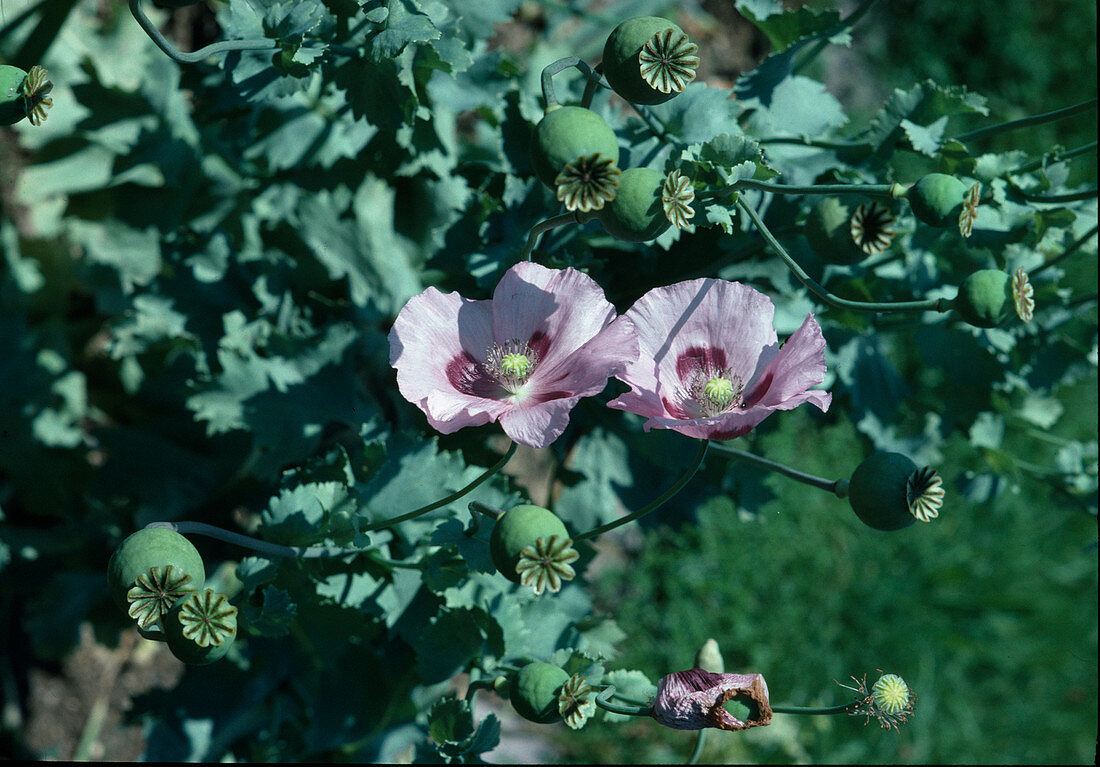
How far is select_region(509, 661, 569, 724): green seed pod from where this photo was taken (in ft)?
2.61

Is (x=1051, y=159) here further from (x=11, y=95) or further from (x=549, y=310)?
(x=11, y=95)

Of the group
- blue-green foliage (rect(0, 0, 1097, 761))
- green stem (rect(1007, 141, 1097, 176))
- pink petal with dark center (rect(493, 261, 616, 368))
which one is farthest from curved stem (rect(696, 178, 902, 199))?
green stem (rect(1007, 141, 1097, 176))

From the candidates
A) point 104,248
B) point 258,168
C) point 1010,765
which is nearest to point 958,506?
point 1010,765

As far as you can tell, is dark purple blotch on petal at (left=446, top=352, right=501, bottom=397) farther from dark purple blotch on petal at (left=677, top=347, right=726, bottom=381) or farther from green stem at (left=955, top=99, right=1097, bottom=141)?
green stem at (left=955, top=99, right=1097, bottom=141)

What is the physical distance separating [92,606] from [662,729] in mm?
1226

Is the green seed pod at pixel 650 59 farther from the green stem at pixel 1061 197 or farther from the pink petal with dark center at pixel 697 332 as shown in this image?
the green stem at pixel 1061 197

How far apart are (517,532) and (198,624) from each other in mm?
243

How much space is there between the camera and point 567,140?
73 centimetres

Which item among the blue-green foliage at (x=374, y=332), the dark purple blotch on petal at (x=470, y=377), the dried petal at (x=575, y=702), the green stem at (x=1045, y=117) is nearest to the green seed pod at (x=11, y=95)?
the blue-green foliage at (x=374, y=332)

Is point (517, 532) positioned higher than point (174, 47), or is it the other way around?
point (174, 47)

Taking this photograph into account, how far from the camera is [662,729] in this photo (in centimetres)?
217

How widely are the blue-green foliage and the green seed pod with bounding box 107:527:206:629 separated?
0.20 metres

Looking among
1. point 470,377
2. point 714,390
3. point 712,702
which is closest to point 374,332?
point 470,377

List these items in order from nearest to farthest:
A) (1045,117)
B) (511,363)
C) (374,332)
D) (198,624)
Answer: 1. (198,624)
2. (511,363)
3. (1045,117)
4. (374,332)
